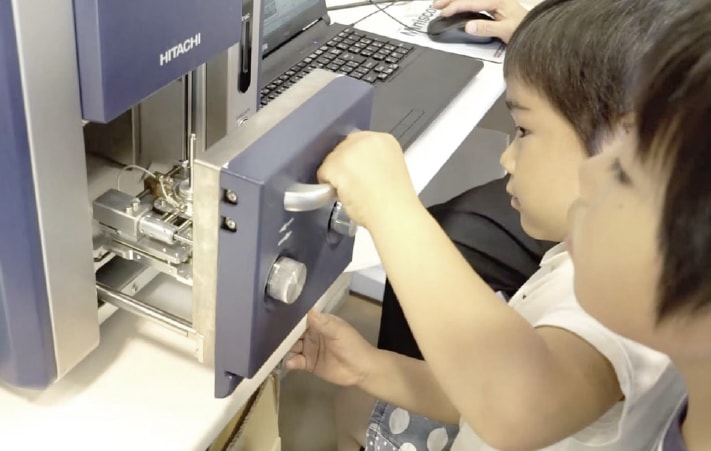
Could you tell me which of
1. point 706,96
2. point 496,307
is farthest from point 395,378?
point 706,96

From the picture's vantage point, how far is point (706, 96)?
1.34 ft

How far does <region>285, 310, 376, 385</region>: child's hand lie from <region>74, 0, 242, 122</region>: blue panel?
283mm

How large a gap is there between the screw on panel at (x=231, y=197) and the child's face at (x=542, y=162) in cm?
30

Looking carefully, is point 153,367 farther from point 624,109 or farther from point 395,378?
point 624,109

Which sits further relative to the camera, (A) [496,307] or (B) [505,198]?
(B) [505,198]

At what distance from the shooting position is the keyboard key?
1.03m

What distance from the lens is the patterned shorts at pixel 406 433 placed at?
0.88m

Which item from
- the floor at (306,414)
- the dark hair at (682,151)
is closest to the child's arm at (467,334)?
the dark hair at (682,151)

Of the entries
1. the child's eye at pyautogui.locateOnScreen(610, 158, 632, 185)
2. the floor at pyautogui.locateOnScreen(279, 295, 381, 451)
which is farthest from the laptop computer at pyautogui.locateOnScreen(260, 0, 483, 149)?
the floor at pyautogui.locateOnScreen(279, 295, 381, 451)

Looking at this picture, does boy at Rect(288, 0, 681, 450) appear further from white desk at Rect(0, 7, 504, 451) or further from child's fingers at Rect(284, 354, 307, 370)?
white desk at Rect(0, 7, 504, 451)

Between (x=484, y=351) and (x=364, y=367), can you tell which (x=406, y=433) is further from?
(x=484, y=351)

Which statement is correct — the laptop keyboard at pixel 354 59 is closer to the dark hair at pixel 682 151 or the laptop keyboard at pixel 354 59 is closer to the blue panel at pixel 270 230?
the blue panel at pixel 270 230

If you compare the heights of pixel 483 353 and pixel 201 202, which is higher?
pixel 201 202

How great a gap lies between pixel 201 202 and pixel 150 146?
0.22 m
